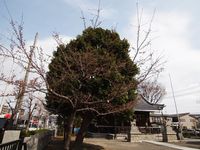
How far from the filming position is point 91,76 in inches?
327

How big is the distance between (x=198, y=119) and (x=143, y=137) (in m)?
60.4

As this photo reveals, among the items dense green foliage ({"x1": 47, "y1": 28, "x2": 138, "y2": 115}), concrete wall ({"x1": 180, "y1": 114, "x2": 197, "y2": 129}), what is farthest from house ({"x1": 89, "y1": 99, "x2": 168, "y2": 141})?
concrete wall ({"x1": 180, "y1": 114, "x2": 197, "y2": 129})

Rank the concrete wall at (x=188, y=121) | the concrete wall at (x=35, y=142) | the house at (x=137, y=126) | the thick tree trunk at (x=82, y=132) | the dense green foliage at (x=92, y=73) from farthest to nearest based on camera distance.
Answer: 1. the concrete wall at (x=188, y=121)
2. the house at (x=137, y=126)
3. the thick tree trunk at (x=82, y=132)
4. the concrete wall at (x=35, y=142)
5. the dense green foliage at (x=92, y=73)

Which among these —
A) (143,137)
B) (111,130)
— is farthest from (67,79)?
(111,130)

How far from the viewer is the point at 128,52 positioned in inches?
571

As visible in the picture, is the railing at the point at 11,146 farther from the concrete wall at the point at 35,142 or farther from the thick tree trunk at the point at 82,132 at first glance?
the thick tree trunk at the point at 82,132

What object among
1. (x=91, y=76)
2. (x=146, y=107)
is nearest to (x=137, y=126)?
(x=146, y=107)

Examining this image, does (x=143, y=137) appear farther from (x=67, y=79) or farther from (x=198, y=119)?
(x=198, y=119)

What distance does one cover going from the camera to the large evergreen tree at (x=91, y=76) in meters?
7.43

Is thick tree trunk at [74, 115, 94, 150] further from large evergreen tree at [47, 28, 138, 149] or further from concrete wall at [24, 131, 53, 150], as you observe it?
concrete wall at [24, 131, 53, 150]

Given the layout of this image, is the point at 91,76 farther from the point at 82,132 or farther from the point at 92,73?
the point at 82,132

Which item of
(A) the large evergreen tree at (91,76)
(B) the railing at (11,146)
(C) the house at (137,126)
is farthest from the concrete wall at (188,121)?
(B) the railing at (11,146)

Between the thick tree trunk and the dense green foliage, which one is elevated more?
the dense green foliage

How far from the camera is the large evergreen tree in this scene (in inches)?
293
